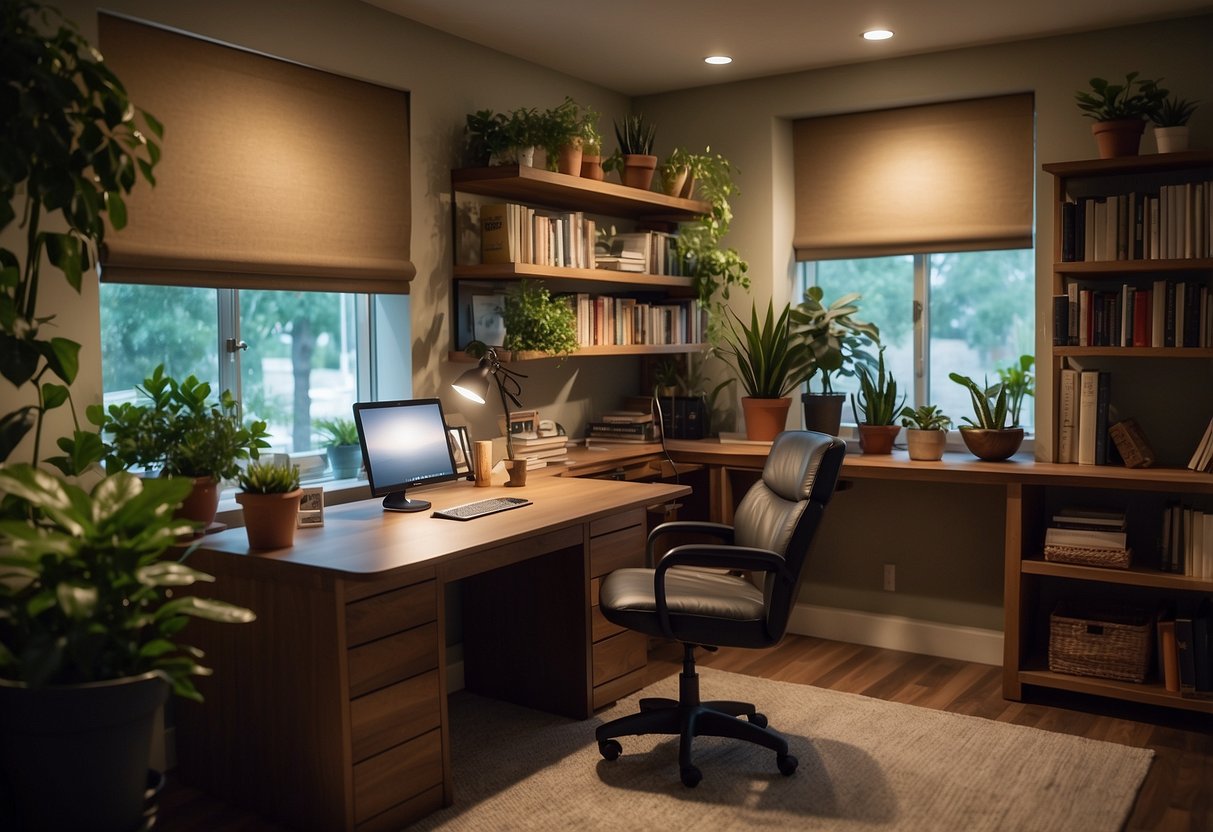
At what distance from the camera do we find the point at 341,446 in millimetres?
3738

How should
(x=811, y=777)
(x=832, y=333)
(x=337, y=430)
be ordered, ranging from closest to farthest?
(x=811, y=777)
(x=337, y=430)
(x=832, y=333)

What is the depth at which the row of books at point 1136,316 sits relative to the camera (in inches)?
147

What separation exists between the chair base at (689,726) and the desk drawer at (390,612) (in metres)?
0.75

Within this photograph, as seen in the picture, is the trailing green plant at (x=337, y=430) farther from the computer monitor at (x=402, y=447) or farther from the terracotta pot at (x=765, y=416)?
the terracotta pot at (x=765, y=416)

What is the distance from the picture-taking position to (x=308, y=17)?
136 inches

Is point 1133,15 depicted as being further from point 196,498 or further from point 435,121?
point 196,498

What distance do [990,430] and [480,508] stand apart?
2059mm

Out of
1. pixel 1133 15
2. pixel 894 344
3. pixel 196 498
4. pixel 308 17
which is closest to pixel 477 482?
pixel 196 498

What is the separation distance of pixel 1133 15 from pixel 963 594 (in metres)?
2.33

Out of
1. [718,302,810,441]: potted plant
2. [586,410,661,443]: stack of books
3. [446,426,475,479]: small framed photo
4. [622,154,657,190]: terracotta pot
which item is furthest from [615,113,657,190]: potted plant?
[446,426,475,479]: small framed photo

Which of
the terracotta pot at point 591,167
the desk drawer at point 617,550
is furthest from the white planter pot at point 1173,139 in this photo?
the desk drawer at point 617,550

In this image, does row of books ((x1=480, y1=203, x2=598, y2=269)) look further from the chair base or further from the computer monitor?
the chair base

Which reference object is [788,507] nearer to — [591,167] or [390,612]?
[390,612]

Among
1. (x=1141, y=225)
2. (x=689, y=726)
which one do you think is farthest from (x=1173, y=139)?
(x=689, y=726)
